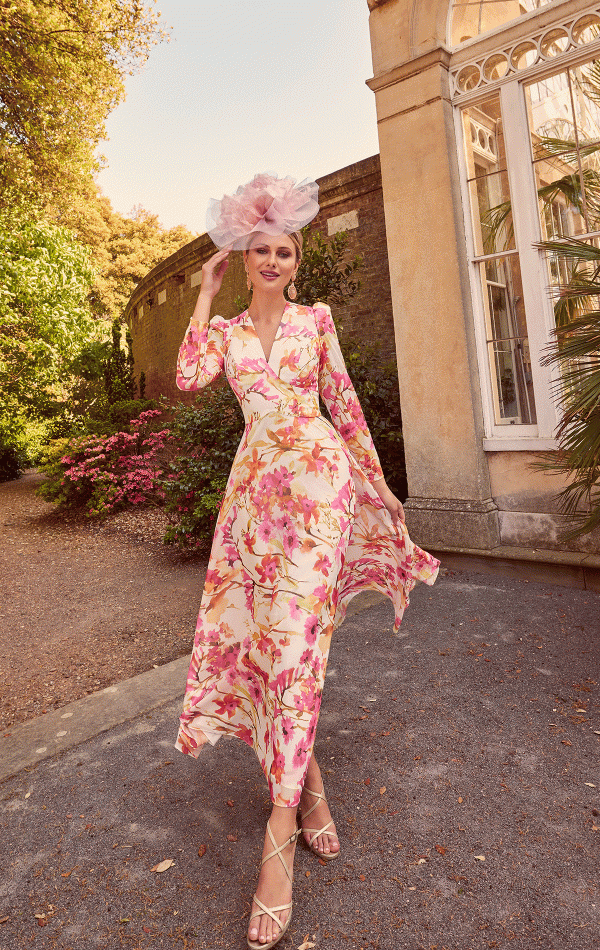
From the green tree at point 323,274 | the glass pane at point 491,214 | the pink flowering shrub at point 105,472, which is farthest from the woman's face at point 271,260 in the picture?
the pink flowering shrub at point 105,472

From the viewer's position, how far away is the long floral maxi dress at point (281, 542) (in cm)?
180

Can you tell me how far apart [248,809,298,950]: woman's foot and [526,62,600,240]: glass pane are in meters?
4.26

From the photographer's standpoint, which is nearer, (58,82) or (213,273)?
(213,273)

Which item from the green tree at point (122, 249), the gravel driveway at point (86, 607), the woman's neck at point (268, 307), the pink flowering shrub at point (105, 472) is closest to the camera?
the woman's neck at point (268, 307)

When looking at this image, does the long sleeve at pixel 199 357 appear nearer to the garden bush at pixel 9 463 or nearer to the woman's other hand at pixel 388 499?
the woman's other hand at pixel 388 499

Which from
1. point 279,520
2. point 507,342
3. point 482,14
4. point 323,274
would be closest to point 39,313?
point 323,274

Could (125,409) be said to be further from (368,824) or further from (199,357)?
(368,824)

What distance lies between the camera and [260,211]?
2062 millimetres

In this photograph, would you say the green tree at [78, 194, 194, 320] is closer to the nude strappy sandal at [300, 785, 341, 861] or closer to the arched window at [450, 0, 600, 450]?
the arched window at [450, 0, 600, 450]

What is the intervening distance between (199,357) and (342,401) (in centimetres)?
54

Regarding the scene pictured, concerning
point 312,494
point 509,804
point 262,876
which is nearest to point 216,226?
point 312,494

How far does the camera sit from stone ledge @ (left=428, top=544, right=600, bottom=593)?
4.18m

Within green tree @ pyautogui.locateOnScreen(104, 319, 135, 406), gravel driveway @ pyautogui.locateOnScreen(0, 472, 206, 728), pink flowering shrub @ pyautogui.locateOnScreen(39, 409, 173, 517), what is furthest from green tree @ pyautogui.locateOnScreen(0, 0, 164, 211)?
gravel driveway @ pyautogui.locateOnScreen(0, 472, 206, 728)

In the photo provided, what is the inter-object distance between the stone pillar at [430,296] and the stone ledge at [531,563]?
0.27 feet
